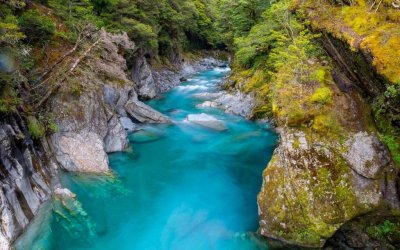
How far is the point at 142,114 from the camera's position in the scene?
17.7 metres

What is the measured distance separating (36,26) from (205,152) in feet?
29.6

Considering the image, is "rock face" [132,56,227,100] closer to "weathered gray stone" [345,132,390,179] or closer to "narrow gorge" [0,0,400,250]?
"narrow gorge" [0,0,400,250]

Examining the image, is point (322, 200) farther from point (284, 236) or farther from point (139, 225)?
point (139, 225)

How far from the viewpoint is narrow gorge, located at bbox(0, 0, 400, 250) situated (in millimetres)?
7977

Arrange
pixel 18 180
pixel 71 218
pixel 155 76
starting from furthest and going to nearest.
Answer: pixel 155 76 < pixel 71 218 < pixel 18 180

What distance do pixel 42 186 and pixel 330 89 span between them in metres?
9.65

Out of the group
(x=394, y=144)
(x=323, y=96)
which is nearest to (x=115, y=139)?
(x=323, y=96)

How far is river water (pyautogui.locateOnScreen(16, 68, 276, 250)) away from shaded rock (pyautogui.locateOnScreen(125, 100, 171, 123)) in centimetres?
91

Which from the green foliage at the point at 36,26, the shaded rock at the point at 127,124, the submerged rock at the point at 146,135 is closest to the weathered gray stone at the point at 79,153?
the submerged rock at the point at 146,135

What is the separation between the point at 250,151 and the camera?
14.6 m

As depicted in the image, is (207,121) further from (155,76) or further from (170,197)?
(155,76)

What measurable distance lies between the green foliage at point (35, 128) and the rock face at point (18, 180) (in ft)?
0.76

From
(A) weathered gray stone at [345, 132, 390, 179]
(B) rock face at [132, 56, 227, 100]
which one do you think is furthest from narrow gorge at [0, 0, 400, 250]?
(B) rock face at [132, 56, 227, 100]

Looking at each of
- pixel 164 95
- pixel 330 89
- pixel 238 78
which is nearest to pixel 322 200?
pixel 330 89
